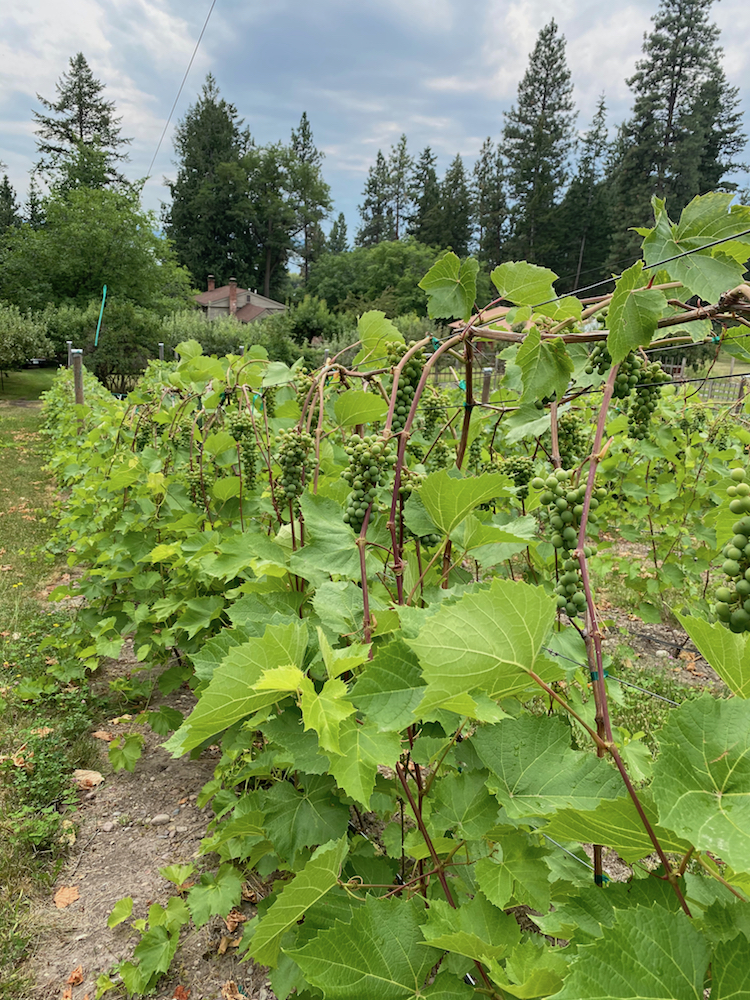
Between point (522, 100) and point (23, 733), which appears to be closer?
point (23, 733)

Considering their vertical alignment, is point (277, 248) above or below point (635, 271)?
above

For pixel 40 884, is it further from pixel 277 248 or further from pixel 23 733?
pixel 277 248

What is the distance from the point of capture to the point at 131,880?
2.44 m

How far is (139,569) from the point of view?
321cm

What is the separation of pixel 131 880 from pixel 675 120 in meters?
43.8

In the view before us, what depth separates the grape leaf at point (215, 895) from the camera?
1.91 metres

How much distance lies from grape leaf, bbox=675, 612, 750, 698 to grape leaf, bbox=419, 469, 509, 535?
1.28 ft

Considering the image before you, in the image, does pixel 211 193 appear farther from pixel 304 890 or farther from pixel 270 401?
pixel 304 890

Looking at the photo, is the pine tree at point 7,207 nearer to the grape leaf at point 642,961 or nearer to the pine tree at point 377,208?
the pine tree at point 377,208

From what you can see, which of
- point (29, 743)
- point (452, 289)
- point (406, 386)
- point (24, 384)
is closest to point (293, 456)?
point (406, 386)

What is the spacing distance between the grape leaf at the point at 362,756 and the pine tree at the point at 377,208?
64.1 metres

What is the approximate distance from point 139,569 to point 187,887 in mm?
1501

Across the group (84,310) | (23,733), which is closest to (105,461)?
(23,733)

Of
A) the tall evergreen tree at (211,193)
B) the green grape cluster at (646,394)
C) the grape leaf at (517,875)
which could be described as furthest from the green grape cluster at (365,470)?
the tall evergreen tree at (211,193)
